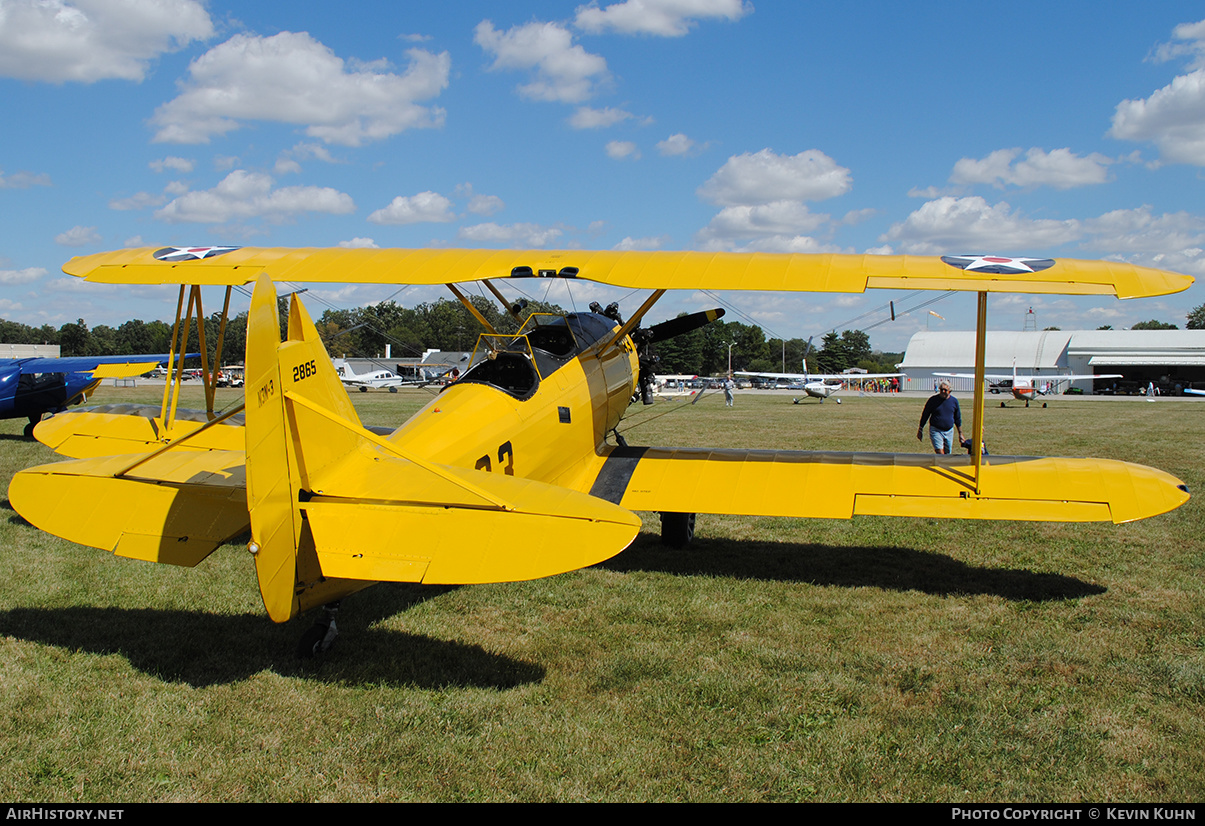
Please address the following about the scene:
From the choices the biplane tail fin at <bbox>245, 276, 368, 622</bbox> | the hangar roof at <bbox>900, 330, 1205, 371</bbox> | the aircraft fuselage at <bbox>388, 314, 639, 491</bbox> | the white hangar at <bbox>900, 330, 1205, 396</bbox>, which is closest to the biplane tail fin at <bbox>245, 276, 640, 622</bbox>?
the biplane tail fin at <bbox>245, 276, 368, 622</bbox>

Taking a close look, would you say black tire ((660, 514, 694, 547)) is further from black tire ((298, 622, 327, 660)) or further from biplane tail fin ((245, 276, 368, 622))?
biplane tail fin ((245, 276, 368, 622))

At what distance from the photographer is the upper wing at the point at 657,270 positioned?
5480mm

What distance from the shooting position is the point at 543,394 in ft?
21.4

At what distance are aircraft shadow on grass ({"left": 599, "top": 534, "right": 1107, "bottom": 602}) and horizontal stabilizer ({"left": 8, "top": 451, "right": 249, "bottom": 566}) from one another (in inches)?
140

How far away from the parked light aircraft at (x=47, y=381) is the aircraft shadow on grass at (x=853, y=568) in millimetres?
12485

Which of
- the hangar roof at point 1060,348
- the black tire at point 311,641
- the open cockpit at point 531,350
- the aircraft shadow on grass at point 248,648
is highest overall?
the hangar roof at point 1060,348

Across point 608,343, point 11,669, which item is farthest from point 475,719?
point 608,343

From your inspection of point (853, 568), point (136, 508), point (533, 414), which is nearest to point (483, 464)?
point (533, 414)

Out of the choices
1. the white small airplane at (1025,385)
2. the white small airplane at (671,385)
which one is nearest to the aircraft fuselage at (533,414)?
the white small airplane at (671,385)

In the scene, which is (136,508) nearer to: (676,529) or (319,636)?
(319,636)

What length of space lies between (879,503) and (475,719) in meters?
3.74

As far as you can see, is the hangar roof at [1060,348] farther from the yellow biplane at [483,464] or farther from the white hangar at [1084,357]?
the yellow biplane at [483,464]

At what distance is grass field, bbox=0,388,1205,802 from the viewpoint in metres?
3.52

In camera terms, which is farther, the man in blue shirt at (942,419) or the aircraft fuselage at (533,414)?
the man in blue shirt at (942,419)
